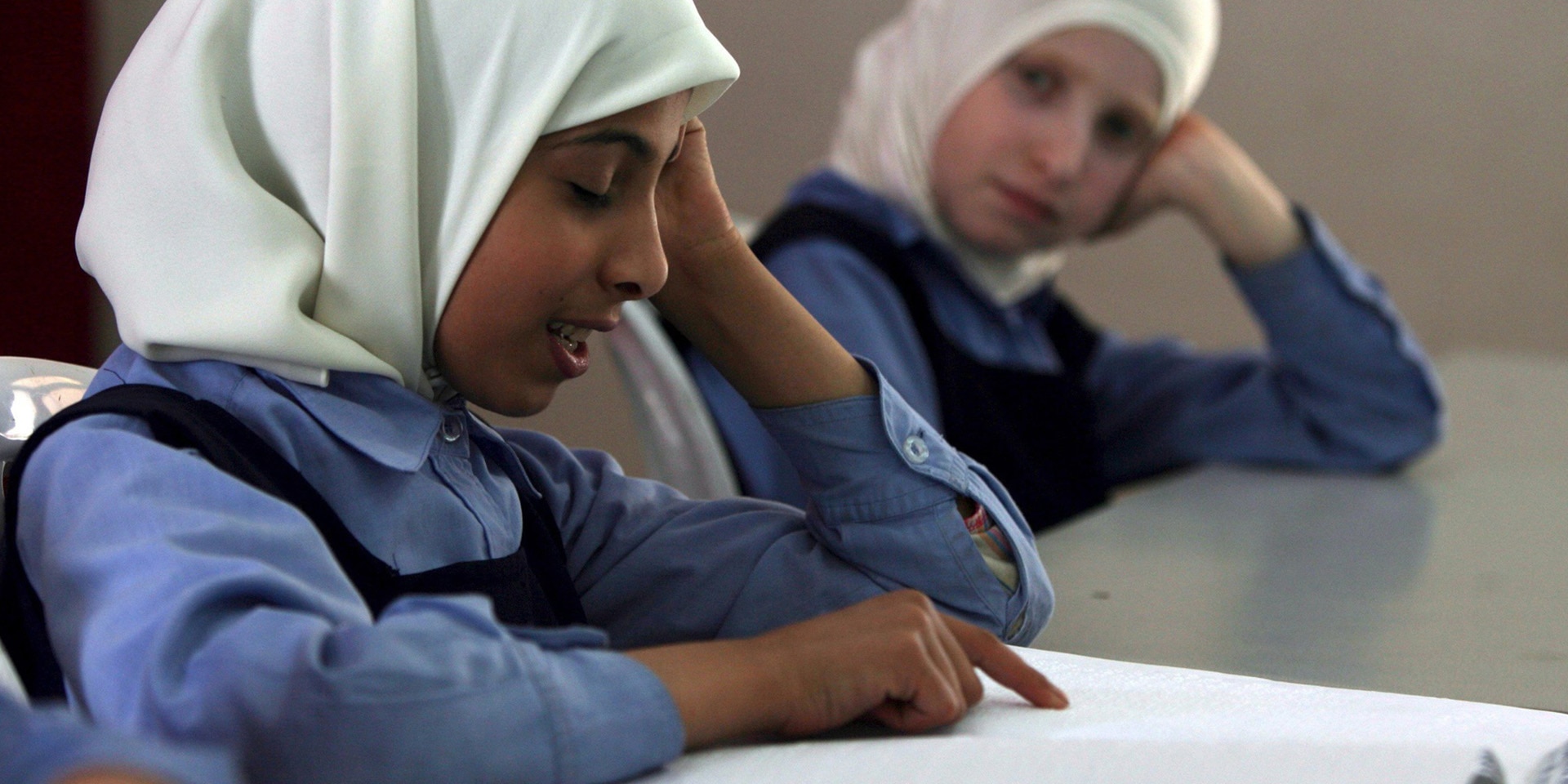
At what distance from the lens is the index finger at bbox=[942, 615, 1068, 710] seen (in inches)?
27.7

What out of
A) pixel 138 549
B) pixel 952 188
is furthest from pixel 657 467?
pixel 138 549

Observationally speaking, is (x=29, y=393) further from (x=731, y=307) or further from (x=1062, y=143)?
(x=1062, y=143)

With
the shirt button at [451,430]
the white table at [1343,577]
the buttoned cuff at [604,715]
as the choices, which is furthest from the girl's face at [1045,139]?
the buttoned cuff at [604,715]

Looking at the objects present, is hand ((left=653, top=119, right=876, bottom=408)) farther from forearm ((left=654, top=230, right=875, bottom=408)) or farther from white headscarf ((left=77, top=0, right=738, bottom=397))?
white headscarf ((left=77, top=0, right=738, bottom=397))

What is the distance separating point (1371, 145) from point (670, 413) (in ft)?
10.1

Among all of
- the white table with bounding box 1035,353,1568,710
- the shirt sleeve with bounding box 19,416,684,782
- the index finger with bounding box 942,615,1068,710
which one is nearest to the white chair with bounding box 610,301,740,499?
the white table with bounding box 1035,353,1568,710

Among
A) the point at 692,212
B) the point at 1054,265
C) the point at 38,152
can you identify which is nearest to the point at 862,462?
the point at 692,212

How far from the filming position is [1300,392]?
6.44 ft

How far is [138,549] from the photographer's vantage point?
0.51m

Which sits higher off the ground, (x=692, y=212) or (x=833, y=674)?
(x=692, y=212)

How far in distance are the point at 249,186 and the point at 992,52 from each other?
47.8 inches

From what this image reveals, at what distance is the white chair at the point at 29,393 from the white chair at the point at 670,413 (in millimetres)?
705

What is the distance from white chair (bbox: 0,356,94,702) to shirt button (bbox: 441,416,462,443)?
166mm

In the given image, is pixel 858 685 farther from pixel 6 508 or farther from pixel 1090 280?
pixel 1090 280
